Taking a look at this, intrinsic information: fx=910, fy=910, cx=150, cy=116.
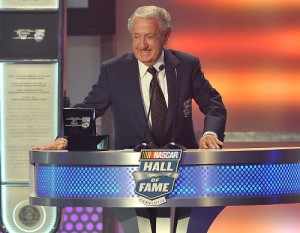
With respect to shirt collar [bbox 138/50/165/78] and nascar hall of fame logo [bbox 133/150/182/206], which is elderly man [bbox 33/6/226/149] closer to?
shirt collar [bbox 138/50/165/78]

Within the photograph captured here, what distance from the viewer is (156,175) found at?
2.88 metres

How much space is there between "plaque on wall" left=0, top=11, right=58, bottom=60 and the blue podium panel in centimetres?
269

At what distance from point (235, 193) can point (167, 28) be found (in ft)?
2.87

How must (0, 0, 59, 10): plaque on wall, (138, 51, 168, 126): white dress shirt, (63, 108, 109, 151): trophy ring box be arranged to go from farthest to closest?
(0, 0, 59, 10): plaque on wall → (138, 51, 168, 126): white dress shirt → (63, 108, 109, 151): trophy ring box

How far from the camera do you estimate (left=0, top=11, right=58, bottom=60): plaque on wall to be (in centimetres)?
564

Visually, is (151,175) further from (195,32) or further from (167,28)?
(195,32)

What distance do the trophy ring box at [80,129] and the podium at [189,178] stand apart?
0.28 feet

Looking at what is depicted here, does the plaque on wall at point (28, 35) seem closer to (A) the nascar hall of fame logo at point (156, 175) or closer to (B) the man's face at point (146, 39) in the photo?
(B) the man's face at point (146, 39)

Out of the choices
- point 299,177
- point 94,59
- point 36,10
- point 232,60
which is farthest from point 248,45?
point 299,177

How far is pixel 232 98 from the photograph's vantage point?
6.25 metres

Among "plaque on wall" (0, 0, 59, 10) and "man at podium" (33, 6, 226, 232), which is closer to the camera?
"man at podium" (33, 6, 226, 232)

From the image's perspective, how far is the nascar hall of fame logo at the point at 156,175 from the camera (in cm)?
287

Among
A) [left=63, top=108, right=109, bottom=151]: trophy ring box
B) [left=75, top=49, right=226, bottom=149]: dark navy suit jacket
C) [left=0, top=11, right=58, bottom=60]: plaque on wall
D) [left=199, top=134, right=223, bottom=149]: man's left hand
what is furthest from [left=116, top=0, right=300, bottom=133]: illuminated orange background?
[left=63, top=108, right=109, bottom=151]: trophy ring box

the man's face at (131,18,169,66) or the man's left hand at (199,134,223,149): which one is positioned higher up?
the man's face at (131,18,169,66)
